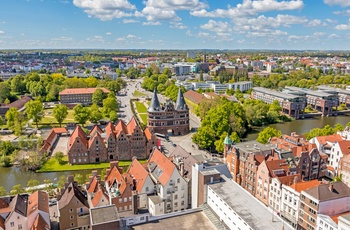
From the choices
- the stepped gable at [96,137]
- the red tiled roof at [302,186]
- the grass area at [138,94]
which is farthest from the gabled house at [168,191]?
the grass area at [138,94]

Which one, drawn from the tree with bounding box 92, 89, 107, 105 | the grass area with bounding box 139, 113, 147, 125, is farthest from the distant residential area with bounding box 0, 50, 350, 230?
the tree with bounding box 92, 89, 107, 105

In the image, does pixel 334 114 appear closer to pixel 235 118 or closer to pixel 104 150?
pixel 235 118

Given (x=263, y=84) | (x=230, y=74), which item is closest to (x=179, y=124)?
(x=263, y=84)

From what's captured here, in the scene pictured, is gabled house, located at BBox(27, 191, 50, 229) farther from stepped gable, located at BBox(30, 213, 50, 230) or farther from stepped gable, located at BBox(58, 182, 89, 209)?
stepped gable, located at BBox(58, 182, 89, 209)

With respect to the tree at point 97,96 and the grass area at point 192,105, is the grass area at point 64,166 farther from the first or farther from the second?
the tree at point 97,96

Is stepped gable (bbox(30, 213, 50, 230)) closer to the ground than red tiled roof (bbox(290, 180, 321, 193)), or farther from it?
closer to the ground

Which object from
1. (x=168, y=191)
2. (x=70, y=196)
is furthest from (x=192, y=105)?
(x=70, y=196)
